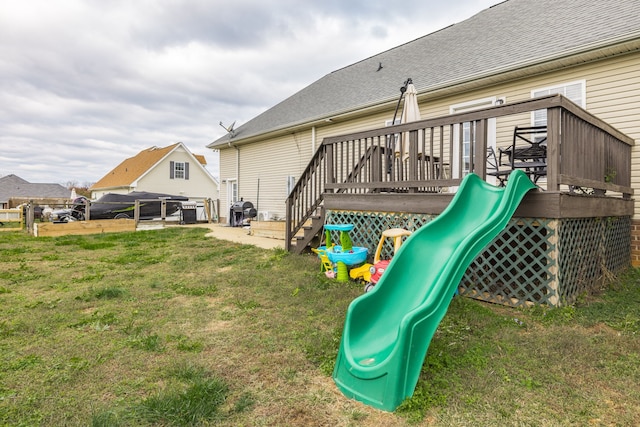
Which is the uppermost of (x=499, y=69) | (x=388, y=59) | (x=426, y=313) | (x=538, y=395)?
(x=388, y=59)

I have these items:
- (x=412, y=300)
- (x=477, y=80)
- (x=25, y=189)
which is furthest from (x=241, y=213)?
(x=25, y=189)

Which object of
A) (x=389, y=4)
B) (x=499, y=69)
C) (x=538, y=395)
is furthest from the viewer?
(x=389, y=4)

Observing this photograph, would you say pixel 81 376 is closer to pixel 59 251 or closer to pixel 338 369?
pixel 338 369

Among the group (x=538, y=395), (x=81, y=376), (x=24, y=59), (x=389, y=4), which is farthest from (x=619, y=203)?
(x=24, y=59)

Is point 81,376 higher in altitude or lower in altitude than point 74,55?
lower

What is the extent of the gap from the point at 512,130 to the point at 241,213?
9567mm

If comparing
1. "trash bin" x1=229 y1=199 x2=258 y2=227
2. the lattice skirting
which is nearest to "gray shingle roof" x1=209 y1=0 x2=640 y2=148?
"trash bin" x1=229 y1=199 x2=258 y2=227

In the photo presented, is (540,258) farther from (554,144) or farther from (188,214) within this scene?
(188,214)

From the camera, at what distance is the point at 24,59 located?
14352 mm

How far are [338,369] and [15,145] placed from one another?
63.5 meters

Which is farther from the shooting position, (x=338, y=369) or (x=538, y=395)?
(x=338, y=369)

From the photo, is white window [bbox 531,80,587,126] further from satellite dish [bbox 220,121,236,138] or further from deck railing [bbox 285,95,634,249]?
satellite dish [bbox 220,121,236,138]

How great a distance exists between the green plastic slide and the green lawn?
0.14 metres

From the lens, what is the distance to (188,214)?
15820 mm
